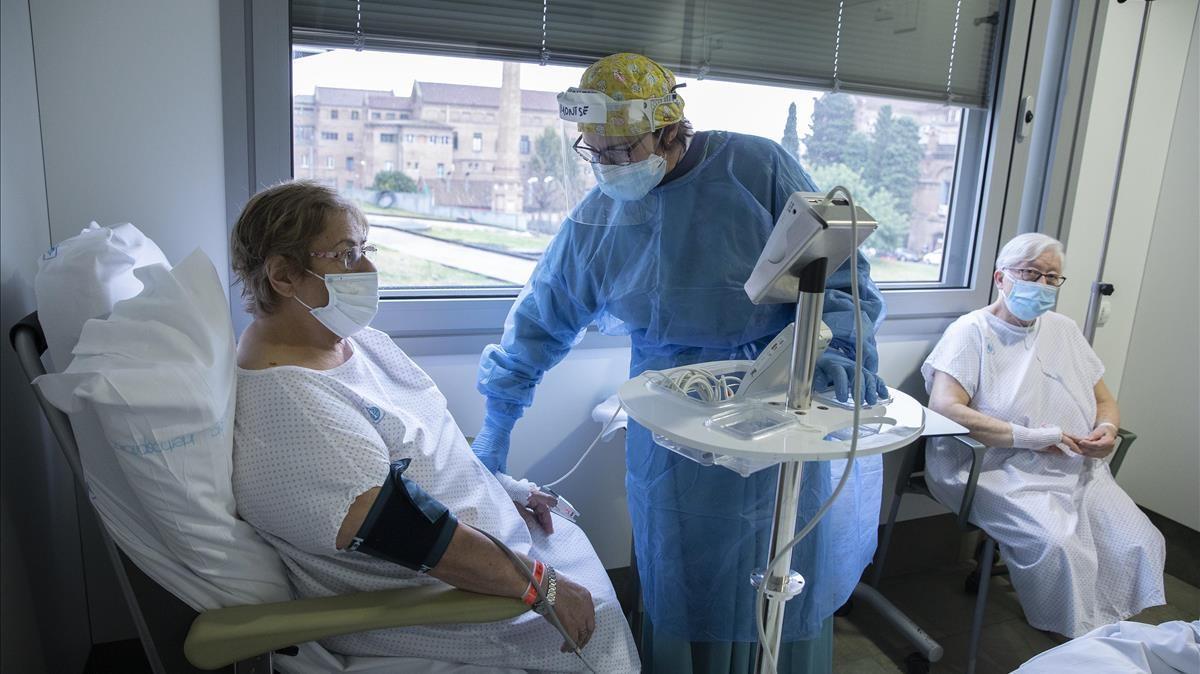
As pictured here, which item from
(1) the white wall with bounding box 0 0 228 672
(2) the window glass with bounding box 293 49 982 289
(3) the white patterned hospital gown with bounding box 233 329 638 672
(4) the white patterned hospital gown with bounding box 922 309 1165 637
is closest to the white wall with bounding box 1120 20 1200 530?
(4) the white patterned hospital gown with bounding box 922 309 1165 637

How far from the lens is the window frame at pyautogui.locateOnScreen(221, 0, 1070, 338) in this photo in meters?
1.66

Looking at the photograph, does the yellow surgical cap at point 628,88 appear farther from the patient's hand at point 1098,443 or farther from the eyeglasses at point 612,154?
the patient's hand at point 1098,443

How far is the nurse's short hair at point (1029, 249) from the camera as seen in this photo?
7.44 ft

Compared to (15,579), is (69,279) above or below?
above

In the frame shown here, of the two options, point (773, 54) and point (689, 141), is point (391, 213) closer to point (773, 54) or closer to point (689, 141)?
point (689, 141)

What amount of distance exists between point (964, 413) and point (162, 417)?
2007 mm

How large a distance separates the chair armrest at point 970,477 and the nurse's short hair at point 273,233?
167 centimetres

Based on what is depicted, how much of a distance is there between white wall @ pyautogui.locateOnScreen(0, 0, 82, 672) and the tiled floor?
1835 millimetres

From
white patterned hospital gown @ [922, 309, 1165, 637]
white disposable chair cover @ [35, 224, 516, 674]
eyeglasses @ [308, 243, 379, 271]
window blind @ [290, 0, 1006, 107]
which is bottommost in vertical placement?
white patterned hospital gown @ [922, 309, 1165, 637]

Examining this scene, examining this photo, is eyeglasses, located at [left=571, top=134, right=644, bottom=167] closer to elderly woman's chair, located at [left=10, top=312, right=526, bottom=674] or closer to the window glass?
the window glass

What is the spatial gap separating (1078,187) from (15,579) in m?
3.01

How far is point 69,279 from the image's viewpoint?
115cm

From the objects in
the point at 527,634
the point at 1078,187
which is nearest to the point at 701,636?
the point at 527,634

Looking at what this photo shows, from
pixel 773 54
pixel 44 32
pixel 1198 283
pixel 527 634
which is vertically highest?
pixel 773 54
